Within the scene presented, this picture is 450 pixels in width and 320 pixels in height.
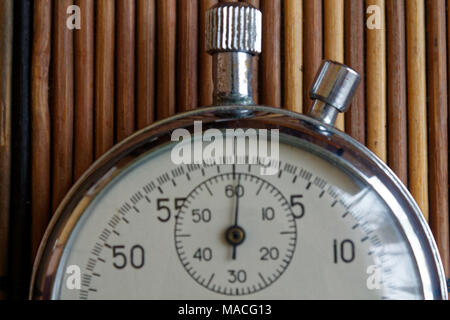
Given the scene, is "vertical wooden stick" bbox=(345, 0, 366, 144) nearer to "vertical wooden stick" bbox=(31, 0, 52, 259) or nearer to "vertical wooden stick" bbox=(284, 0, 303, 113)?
"vertical wooden stick" bbox=(284, 0, 303, 113)

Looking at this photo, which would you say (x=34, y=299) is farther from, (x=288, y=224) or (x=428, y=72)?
(x=428, y=72)

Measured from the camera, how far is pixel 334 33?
2.32ft

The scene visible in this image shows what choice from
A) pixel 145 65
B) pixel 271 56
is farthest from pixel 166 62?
pixel 271 56

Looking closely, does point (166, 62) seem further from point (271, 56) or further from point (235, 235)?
point (235, 235)

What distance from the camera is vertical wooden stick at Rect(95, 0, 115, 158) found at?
694mm

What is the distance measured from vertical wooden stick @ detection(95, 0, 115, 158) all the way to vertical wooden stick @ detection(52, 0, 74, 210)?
3cm

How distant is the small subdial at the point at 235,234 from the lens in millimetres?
534

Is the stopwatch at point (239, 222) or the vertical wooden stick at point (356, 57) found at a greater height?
the vertical wooden stick at point (356, 57)

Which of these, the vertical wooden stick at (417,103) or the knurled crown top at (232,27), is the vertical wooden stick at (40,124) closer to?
the knurled crown top at (232,27)

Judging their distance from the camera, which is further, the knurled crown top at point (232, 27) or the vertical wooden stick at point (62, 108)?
the vertical wooden stick at point (62, 108)

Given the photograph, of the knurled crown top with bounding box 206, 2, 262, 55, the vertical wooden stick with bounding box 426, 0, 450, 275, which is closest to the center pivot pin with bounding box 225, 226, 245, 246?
the knurled crown top with bounding box 206, 2, 262, 55

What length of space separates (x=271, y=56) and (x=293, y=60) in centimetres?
3

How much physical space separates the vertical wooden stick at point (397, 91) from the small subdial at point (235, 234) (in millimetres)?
227

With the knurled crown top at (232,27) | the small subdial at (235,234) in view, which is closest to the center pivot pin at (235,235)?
the small subdial at (235,234)
